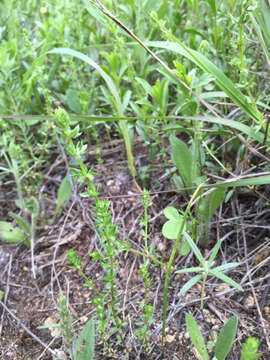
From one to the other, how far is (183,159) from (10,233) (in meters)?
0.82

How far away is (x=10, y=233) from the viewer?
1592 mm

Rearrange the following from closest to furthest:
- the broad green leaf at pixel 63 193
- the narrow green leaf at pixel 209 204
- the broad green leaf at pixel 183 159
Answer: the narrow green leaf at pixel 209 204 < the broad green leaf at pixel 183 159 < the broad green leaf at pixel 63 193

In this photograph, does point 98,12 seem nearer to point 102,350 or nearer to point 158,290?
point 158,290

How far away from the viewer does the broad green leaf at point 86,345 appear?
1089mm

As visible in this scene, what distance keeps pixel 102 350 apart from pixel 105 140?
1.10 metres

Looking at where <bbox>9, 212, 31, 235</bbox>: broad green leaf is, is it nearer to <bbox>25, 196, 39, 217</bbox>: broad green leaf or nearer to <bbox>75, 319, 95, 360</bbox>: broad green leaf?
<bbox>25, 196, 39, 217</bbox>: broad green leaf

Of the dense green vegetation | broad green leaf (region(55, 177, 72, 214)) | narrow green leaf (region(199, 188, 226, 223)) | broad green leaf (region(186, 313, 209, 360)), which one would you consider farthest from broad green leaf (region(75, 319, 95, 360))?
broad green leaf (region(55, 177, 72, 214))

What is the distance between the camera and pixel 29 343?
1.30 m

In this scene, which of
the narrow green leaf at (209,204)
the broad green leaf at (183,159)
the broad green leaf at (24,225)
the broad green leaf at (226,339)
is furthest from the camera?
the broad green leaf at (24,225)

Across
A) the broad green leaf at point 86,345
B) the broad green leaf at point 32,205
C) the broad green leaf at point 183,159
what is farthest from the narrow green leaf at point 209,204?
the broad green leaf at point 32,205

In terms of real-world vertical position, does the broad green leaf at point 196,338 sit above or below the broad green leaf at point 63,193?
below

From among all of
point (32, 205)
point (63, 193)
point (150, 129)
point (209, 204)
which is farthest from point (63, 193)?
point (209, 204)

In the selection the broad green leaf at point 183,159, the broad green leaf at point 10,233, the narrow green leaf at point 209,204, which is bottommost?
the broad green leaf at point 10,233

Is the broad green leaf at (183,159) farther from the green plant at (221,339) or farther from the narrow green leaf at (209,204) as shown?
the green plant at (221,339)
